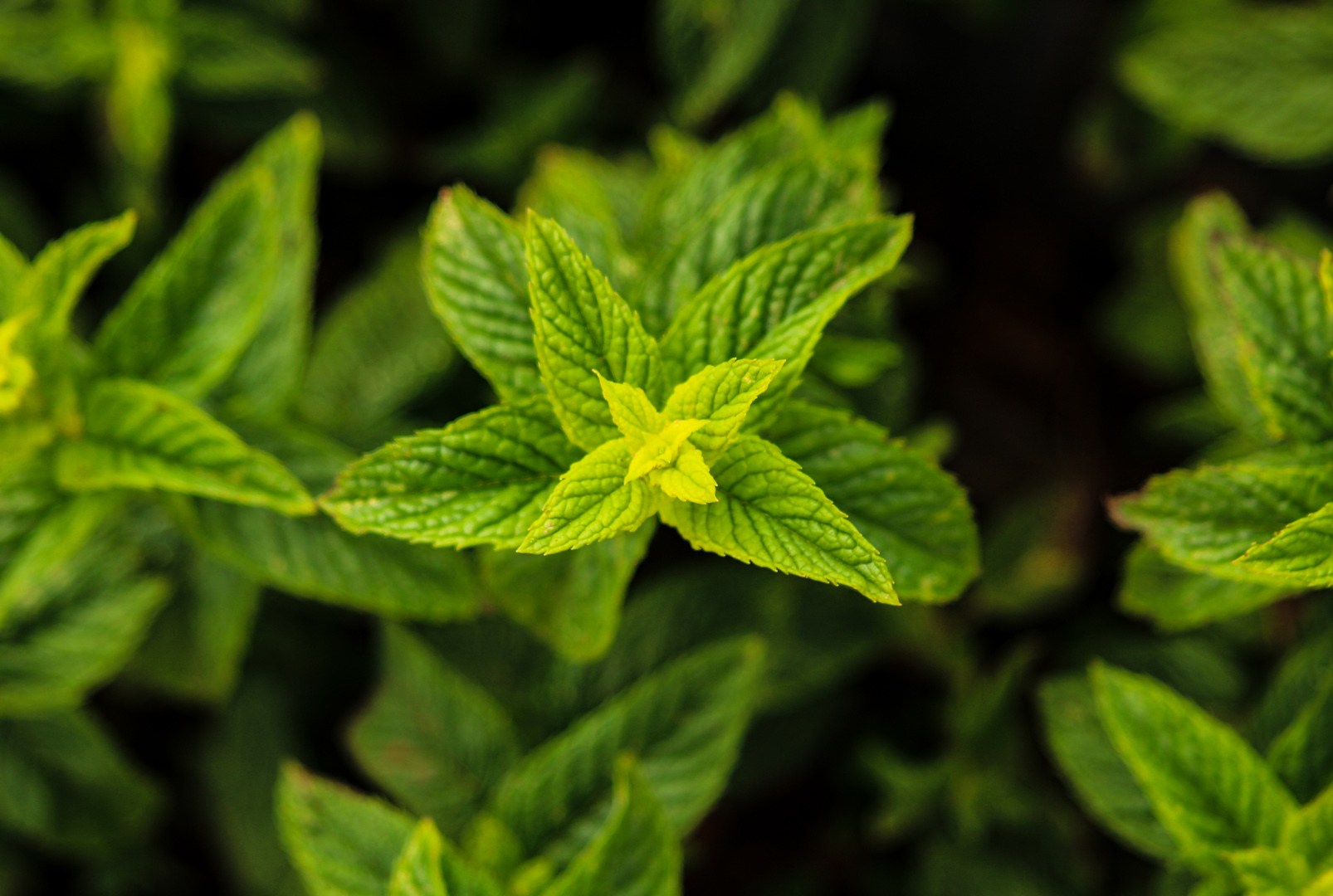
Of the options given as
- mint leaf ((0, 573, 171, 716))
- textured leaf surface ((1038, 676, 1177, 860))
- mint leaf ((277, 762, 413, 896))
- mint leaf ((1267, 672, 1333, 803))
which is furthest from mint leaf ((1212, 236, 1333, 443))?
mint leaf ((0, 573, 171, 716))

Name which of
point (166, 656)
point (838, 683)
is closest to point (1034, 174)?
point (838, 683)

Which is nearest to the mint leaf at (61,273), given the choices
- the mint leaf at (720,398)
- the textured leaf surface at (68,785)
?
the mint leaf at (720,398)

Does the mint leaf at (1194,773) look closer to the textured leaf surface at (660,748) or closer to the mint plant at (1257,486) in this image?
the mint plant at (1257,486)

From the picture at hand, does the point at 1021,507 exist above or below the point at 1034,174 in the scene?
below

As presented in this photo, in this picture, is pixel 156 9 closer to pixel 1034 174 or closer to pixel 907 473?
pixel 907 473

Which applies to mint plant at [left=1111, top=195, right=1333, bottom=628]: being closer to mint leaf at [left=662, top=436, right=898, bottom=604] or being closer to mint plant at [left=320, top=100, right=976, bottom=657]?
mint plant at [left=320, top=100, right=976, bottom=657]

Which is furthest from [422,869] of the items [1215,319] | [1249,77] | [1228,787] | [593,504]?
[1249,77]
